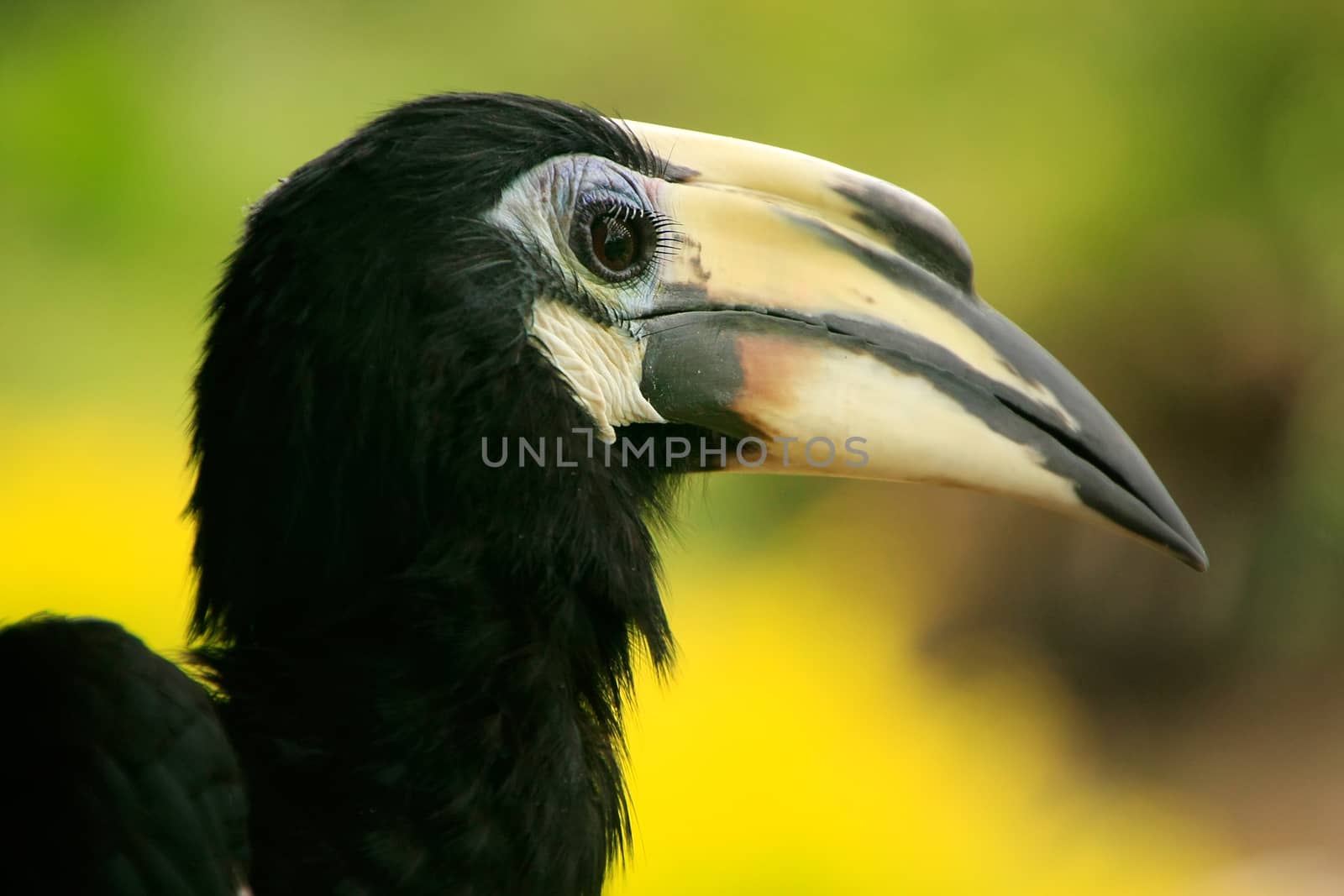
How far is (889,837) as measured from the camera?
4090 mm

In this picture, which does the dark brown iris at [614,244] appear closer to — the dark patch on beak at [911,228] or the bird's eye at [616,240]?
the bird's eye at [616,240]

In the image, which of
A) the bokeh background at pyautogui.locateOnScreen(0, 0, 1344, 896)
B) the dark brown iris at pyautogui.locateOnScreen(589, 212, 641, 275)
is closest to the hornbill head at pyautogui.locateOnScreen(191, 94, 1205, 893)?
the dark brown iris at pyautogui.locateOnScreen(589, 212, 641, 275)

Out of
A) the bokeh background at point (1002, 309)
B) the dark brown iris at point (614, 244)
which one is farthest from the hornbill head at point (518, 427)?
the bokeh background at point (1002, 309)

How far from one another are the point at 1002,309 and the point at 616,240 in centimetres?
402

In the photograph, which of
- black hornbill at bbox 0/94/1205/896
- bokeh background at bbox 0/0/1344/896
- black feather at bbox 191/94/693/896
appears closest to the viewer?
black hornbill at bbox 0/94/1205/896

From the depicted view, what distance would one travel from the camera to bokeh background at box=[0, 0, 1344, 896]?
4.40 m

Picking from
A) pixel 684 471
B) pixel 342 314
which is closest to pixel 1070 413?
pixel 684 471

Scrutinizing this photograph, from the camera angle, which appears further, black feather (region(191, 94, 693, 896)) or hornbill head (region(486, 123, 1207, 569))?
hornbill head (region(486, 123, 1207, 569))

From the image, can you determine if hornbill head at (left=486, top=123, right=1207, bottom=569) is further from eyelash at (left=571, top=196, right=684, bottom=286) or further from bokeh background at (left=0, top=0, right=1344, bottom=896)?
bokeh background at (left=0, top=0, right=1344, bottom=896)

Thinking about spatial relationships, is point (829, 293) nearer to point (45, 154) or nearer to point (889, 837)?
point (889, 837)

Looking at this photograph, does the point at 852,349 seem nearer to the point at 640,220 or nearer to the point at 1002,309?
the point at 640,220

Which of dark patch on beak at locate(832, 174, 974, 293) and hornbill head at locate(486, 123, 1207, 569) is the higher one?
dark patch on beak at locate(832, 174, 974, 293)

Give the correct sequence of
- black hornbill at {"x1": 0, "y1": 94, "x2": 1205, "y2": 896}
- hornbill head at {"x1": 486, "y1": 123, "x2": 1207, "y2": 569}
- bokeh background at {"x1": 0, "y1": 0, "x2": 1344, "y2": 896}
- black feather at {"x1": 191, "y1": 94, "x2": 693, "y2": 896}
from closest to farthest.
A: 1. black hornbill at {"x1": 0, "y1": 94, "x2": 1205, "y2": 896}
2. black feather at {"x1": 191, "y1": 94, "x2": 693, "y2": 896}
3. hornbill head at {"x1": 486, "y1": 123, "x2": 1207, "y2": 569}
4. bokeh background at {"x1": 0, "y1": 0, "x2": 1344, "y2": 896}

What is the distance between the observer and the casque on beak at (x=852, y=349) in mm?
1475
